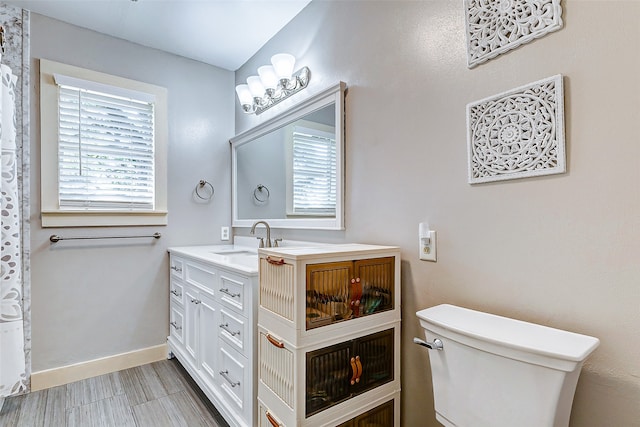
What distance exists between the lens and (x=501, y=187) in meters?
1.09

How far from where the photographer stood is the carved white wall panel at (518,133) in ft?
3.11

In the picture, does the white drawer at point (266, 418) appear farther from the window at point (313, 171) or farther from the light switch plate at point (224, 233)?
the light switch plate at point (224, 233)

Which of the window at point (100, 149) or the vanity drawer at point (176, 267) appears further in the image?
the vanity drawer at point (176, 267)

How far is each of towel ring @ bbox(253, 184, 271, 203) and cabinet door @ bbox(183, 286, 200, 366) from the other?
811mm

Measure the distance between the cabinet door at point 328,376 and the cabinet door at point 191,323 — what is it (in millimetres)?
1103

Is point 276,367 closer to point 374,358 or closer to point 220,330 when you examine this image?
point 374,358

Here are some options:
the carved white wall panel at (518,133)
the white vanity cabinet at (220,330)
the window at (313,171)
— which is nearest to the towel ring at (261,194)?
the window at (313,171)

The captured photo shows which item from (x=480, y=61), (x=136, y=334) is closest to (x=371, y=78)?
(x=480, y=61)

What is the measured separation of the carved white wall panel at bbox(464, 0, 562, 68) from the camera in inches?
38.2

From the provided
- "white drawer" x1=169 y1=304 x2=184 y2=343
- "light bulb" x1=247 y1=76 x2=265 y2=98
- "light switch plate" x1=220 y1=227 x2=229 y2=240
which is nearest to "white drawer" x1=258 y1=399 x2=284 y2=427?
"white drawer" x1=169 y1=304 x2=184 y2=343

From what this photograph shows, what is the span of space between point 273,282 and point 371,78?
1.10 m

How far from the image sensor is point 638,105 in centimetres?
82

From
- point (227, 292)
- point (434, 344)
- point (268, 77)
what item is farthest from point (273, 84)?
point (434, 344)

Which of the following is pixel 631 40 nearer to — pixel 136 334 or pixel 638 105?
pixel 638 105
